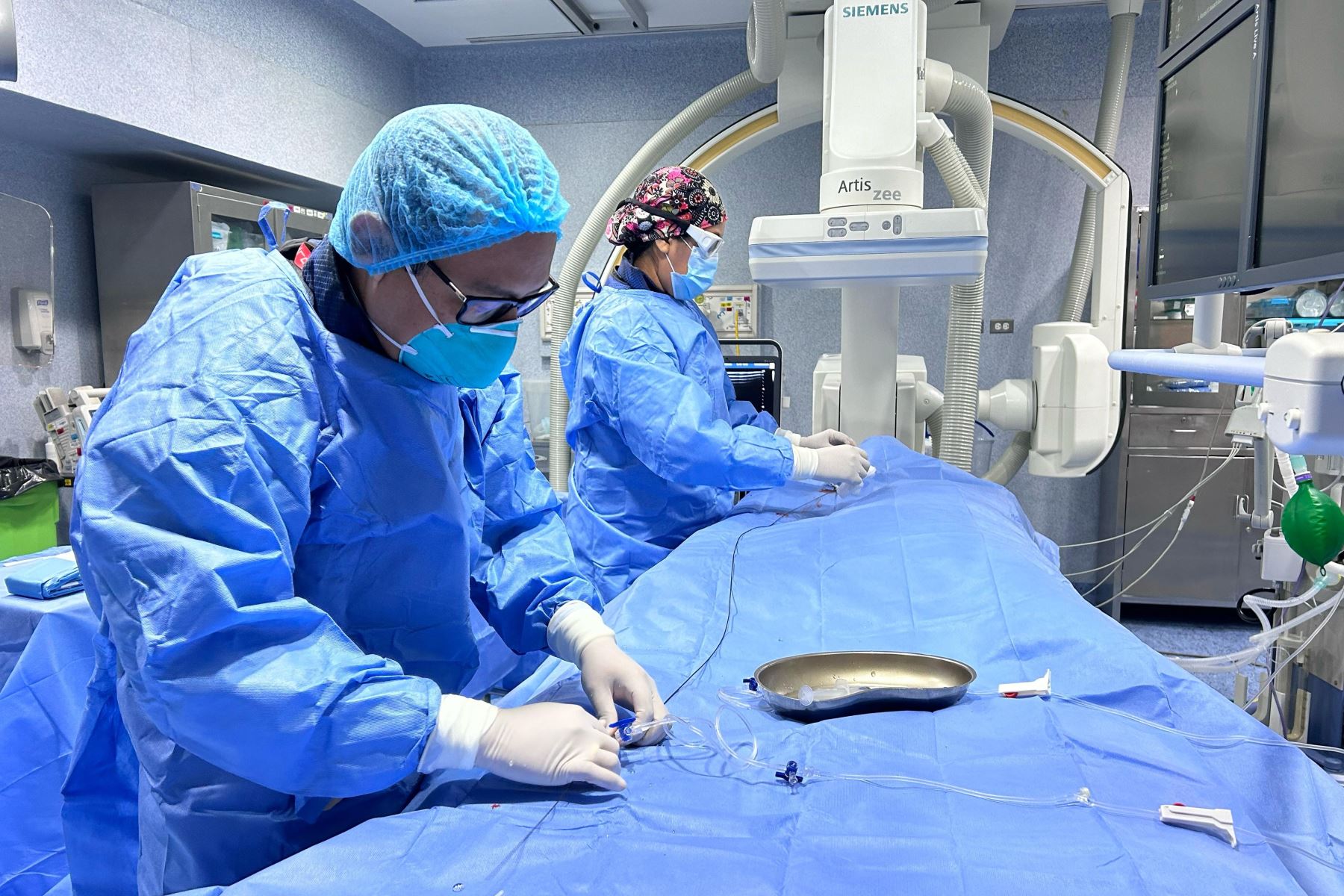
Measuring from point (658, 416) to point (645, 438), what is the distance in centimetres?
5

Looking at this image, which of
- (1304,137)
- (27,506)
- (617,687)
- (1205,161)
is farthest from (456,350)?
(27,506)

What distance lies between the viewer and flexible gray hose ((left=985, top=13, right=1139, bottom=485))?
319 cm

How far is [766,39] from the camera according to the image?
2.96 meters

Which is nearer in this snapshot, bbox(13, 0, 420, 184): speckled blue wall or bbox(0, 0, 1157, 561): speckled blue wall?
bbox(13, 0, 420, 184): speckled blue wall

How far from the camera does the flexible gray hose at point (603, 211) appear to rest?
3342 millimetres

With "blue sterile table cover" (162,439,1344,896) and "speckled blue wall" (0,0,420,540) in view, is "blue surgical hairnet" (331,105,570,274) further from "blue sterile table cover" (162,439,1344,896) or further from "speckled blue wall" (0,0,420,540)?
"speckled blue wall" (0,0,420,540)

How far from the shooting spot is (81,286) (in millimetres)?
3139

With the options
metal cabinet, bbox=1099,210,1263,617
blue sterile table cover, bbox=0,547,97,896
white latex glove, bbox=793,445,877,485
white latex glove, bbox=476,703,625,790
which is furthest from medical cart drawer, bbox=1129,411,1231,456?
blue sterile table cover, bbox=0,547,97,896

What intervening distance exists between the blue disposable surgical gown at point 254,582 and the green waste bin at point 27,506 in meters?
2.06

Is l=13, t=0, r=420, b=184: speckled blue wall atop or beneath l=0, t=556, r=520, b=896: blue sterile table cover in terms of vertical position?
atop

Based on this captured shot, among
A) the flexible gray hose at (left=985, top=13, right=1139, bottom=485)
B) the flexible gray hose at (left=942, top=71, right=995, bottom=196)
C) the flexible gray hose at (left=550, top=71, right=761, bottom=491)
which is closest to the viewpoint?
the flexible gray hose at (left=942, top=71, right=995, bottom=196)

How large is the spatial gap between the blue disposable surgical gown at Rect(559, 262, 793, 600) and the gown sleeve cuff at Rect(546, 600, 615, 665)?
2.37 ft

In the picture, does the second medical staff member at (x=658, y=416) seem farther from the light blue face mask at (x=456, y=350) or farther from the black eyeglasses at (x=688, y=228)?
the light blue face mask at (x=456, y=350)

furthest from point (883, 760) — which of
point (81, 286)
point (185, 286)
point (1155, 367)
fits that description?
point (81, 286)
